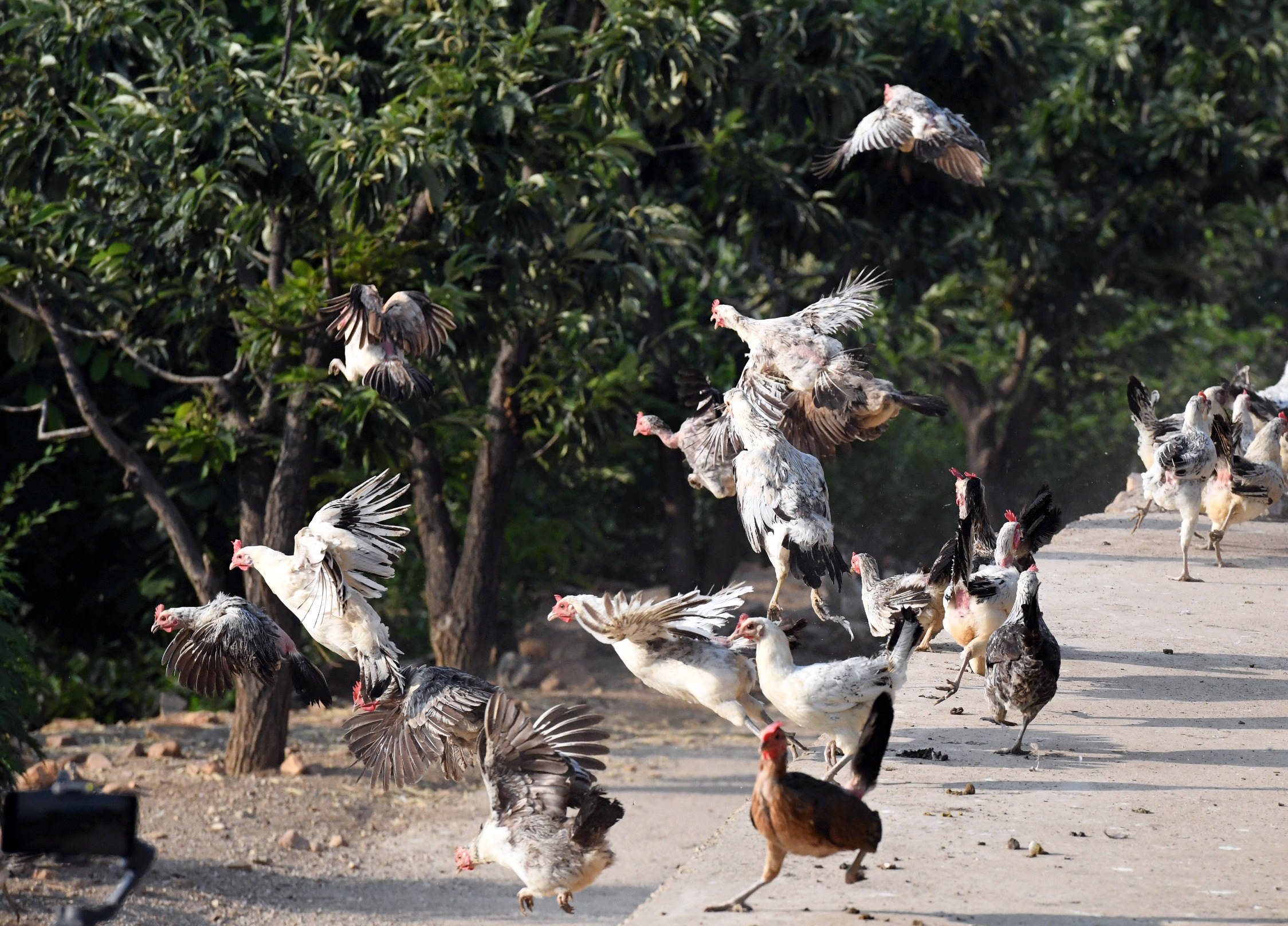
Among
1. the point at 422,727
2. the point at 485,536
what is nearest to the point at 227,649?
the point at 422,727

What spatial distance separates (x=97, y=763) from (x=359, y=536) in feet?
14.7

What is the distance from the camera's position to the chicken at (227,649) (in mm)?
5133

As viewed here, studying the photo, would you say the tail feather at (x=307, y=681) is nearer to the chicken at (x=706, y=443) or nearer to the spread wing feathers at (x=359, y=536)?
the spread wing feathers at (x=359, y=536)

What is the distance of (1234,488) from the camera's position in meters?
6.97

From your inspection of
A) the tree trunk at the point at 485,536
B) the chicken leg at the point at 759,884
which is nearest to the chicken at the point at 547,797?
the chicken leg at the point at 759,884

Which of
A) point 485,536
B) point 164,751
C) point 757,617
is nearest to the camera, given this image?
point 757,617

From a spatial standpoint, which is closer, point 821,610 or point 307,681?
point 307,681

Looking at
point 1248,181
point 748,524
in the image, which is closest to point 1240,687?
point 748,524

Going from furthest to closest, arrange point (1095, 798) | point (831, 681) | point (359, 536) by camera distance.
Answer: point (359, 536)
point (1095, 798)
point (831, 681)

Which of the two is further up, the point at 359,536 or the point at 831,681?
the point at 359,536

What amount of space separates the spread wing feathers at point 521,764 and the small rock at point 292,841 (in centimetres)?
397

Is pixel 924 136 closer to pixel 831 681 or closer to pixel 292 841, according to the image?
pixel 831 681

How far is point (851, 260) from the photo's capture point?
11000 millimetres

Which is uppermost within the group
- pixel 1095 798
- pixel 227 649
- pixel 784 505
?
pixel 784 505
